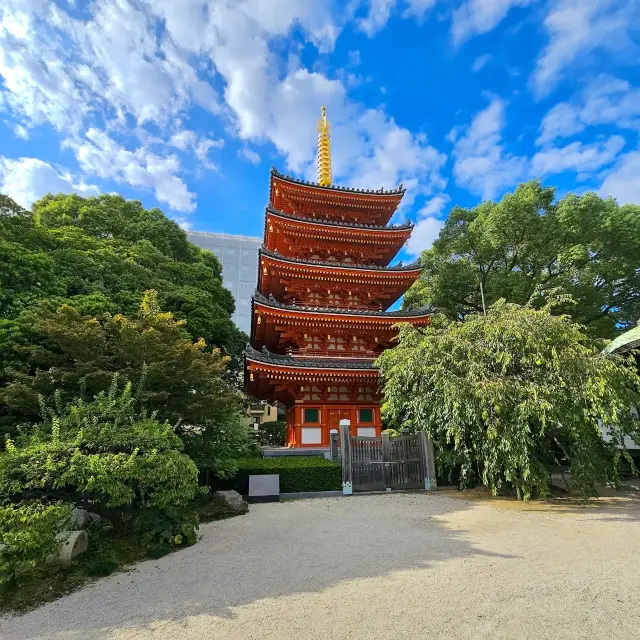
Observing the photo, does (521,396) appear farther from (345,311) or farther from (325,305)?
(325,305)

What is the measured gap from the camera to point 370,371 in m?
15.3

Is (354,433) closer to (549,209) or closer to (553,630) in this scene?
(553,630)

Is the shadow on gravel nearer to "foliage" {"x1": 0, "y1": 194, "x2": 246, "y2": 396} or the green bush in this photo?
the green bush

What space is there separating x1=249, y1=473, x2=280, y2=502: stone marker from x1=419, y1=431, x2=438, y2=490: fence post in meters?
4.29

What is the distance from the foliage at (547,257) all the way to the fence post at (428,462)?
13.1 m

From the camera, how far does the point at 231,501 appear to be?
28.4 feet

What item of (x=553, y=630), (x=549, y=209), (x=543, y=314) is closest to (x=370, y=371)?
(x=543, y=314)

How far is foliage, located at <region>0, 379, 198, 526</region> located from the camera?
520 centimetres

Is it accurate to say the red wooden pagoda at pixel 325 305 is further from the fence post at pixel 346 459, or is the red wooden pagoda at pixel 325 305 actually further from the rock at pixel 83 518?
the rock at pixel 83 518

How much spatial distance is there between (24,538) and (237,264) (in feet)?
143

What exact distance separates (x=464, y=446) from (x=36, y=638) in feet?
28.9

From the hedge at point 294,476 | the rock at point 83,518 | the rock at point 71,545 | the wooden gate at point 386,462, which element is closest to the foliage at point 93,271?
the rock at point 83,518

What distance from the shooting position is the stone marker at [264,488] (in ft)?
32.3

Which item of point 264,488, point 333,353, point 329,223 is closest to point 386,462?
point 264,488
